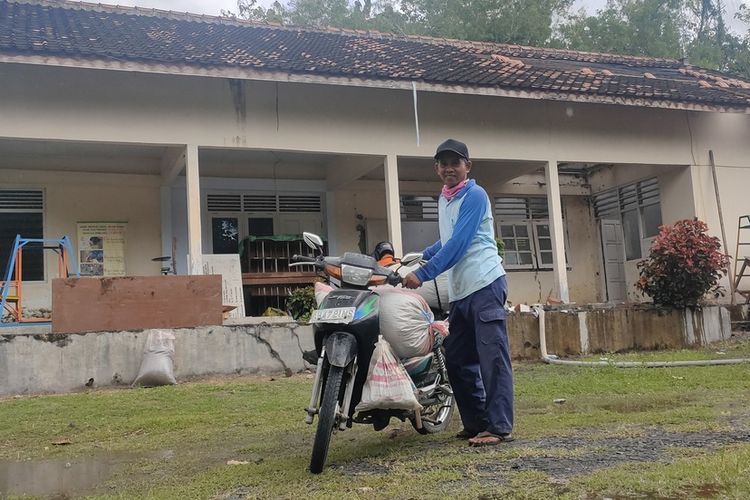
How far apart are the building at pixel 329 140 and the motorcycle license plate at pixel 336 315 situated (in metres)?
6.20

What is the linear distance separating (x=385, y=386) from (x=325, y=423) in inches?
14.4

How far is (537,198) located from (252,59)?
7095mm

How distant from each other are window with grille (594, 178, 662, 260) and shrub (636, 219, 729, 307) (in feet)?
10.9

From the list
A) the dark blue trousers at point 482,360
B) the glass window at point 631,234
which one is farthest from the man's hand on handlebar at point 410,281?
the glass window at point 631,234

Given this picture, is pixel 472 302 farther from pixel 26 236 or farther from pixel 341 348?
pixel 26 236

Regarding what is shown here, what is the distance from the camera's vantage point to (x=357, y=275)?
3.49 meters

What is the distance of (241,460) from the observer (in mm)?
3777

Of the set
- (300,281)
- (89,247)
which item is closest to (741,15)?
(300,281)

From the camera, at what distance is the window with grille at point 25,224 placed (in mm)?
10781

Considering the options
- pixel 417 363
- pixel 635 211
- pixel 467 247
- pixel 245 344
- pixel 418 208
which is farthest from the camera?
pixel 635 211

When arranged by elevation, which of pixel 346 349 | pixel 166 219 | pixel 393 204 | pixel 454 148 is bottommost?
pixel 346 349

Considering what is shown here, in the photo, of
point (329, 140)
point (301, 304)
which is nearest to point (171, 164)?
point (329, 140)

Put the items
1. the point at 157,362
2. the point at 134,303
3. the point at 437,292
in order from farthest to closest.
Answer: the point at 134,303 → the point at 157,362 → the point at 437,292

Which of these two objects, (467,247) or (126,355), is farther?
(126,355)
